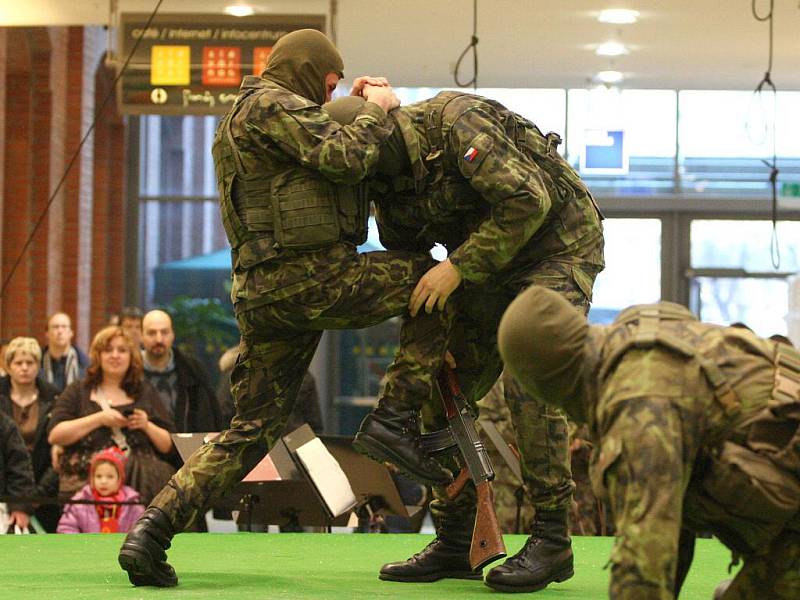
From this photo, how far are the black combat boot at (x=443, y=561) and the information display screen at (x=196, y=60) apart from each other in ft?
17.6

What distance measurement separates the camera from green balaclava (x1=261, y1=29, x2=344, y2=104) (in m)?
4.11

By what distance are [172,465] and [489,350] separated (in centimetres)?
337

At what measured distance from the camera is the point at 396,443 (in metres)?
3.96

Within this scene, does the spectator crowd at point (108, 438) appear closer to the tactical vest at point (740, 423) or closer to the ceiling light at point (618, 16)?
the ceiling light at point (618, 16)

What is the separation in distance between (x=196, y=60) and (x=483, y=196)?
5.65 m

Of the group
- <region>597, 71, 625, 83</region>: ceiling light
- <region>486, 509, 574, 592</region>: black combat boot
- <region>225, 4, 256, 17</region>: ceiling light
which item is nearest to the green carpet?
<region>486, 509, 574, 592</region>: black combat boot

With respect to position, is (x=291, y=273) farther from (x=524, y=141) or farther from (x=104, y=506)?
(x=104, y=506)

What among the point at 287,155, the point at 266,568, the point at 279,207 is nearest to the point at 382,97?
the point at 287,155

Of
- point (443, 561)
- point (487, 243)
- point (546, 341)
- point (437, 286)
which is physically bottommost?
point (443, 561)

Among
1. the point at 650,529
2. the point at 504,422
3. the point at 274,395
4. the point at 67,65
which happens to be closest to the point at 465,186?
the point at 274,395

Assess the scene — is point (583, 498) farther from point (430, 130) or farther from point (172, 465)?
point (430, 130)

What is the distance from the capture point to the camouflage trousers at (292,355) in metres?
3.95

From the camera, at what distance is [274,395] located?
4.11 m

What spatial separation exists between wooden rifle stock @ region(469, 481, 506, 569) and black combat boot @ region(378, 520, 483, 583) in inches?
12.8
